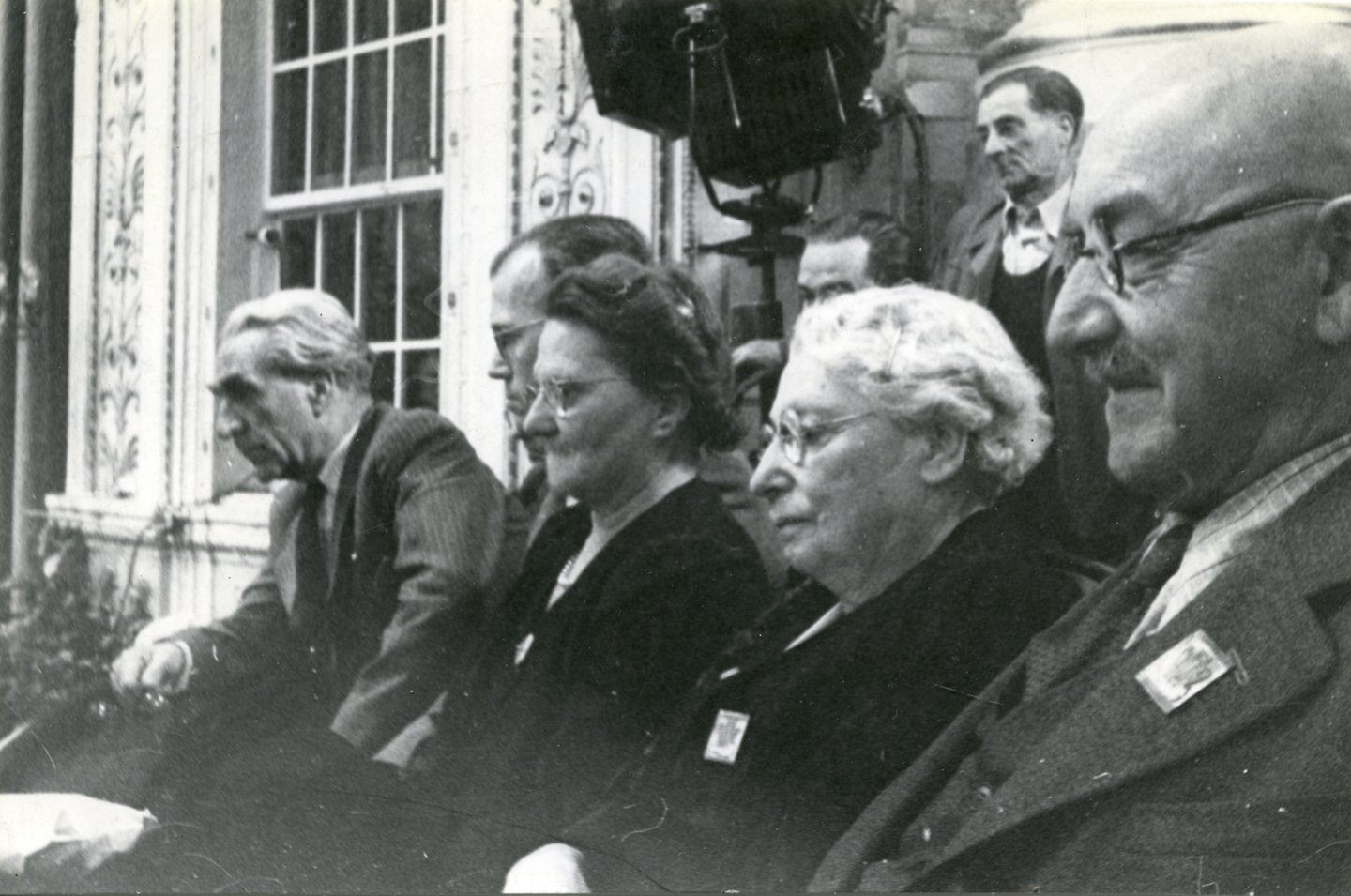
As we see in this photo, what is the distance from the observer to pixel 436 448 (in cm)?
354

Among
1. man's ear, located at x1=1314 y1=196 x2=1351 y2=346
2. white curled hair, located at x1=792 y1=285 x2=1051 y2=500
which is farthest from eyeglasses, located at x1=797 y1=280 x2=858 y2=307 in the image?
man's ear, located at x1=1314 y1=196 x2=1351 y2=346

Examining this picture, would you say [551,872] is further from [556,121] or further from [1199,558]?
[556,121]

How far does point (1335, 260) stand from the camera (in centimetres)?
297

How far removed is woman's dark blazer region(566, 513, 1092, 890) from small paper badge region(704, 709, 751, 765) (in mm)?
12

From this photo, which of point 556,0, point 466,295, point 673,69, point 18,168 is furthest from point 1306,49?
point 18,168

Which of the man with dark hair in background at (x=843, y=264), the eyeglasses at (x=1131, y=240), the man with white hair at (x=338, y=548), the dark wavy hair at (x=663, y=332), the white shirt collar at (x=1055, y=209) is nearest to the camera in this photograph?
the eyeglasses at (x=1131, y=240)

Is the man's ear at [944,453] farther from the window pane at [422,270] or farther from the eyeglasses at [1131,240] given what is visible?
the window pane at [422,270]

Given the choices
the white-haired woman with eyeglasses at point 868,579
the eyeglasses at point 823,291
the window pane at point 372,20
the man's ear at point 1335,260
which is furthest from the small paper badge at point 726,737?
the window pane at point 372,20

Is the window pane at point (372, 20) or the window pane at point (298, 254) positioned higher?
the window pane at point (372, 20)

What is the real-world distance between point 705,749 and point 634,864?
319mm

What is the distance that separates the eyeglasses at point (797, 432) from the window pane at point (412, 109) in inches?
45.2

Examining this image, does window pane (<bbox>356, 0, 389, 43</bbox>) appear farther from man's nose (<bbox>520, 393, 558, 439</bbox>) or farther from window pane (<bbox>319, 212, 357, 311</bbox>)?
man's nose (<bbox>520, 393, 558, 439</bbox>)

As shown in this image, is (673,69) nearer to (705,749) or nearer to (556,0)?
Answer: (556,0)

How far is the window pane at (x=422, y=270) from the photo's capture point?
356 centimetres
